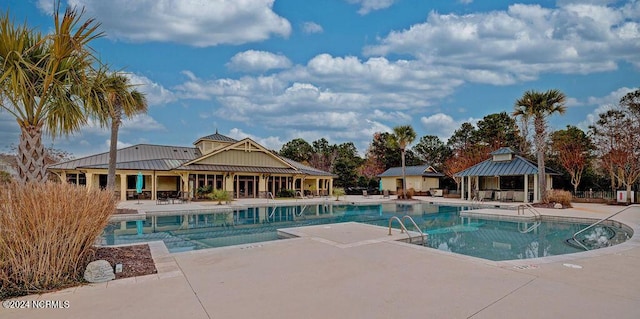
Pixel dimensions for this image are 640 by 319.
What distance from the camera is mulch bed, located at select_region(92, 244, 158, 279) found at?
5509 millimetres

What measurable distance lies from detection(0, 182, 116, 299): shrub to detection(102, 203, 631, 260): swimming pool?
436 centimetres

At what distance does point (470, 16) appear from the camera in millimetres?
15883

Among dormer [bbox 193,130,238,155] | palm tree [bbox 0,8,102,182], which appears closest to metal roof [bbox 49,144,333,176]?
dormer [bbox 193,130,238,155]

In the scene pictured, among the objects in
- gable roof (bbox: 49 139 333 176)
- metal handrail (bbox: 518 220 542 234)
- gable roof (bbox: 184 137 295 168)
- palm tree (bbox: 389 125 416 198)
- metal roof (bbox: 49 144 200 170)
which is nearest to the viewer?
metal handrail (bbox: 518 220 542 234)

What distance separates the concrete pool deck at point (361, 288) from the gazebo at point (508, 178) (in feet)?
62.1

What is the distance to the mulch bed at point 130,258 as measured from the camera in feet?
18.1

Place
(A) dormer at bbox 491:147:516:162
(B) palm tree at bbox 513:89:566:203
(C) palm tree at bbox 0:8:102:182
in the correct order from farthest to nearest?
(A) dormer at bbox 491:147:516:162 < (B) palm tree at bbox 513:89:566:203 < (C) palm tree at bbox 0:8:102:182

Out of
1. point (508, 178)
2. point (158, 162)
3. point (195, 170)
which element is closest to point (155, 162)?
point (158, 162)

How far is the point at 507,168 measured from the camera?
84.2ft

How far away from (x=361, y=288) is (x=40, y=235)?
423 centimetres

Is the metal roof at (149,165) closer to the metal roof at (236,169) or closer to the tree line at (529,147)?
the metal roof at (236,169)

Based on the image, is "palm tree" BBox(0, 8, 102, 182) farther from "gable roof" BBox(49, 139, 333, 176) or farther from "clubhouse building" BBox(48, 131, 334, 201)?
"gable roof" BBox(49, 139, 333, 176)

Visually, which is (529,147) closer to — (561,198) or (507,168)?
(507,168)

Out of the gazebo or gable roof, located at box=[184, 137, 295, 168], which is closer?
the gazebo
